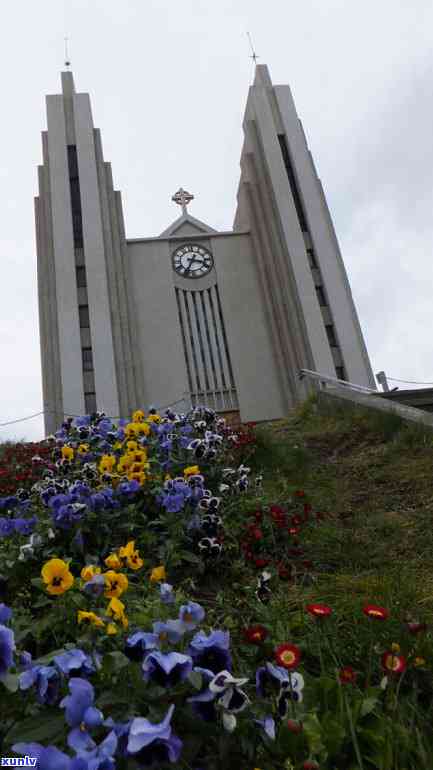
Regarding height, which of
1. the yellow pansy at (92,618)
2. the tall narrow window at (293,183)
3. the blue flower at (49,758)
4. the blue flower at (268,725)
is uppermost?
the tall narrow window at (293,183)

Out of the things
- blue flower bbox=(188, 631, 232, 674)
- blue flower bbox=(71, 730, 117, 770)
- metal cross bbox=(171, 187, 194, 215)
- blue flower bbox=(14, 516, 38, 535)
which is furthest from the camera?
metal cross bbox=(171, 187, 194, 215)

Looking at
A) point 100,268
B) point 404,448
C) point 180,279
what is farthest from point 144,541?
point 180,279

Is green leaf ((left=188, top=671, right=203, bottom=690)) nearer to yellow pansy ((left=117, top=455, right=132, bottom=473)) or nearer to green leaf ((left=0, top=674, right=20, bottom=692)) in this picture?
green leaf ((left=0, top=674, right=20, bottom=692))

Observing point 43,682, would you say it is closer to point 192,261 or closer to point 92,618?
point 92,618

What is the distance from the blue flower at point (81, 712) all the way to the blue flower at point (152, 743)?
78 millimetres

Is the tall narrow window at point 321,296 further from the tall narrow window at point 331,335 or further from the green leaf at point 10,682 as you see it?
the green leaf at point 10,682

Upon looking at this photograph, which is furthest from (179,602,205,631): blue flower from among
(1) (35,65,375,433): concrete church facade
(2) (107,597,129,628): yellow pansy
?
(1) (35,65,375,433): concrete church facade

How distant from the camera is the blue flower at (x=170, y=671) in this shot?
1.25m

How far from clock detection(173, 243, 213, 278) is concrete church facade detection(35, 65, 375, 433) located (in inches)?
1.8

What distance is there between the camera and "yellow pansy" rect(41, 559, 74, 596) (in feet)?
5.89

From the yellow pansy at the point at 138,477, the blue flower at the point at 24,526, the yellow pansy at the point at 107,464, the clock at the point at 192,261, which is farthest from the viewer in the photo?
the clock at the point at 192,261

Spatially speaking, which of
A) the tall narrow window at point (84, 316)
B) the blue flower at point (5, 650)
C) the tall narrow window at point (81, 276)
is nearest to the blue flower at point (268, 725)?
the blue flower at point (5, 650)

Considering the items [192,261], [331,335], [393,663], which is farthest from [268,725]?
[192,261]

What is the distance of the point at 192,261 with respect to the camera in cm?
2353
